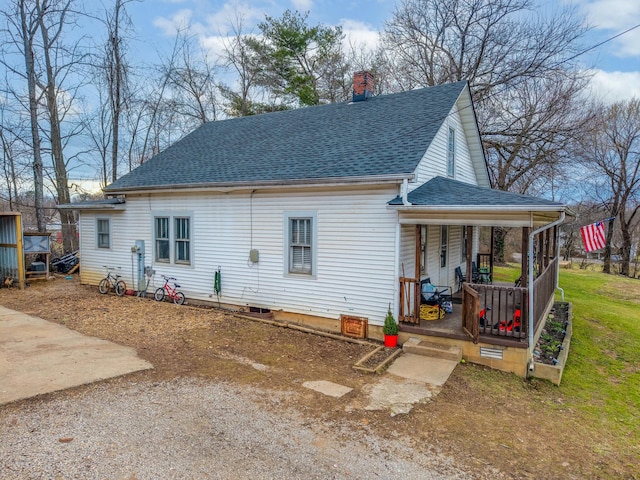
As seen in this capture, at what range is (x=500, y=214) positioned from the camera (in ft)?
21.9

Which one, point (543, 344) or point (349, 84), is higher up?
point (349, 84)

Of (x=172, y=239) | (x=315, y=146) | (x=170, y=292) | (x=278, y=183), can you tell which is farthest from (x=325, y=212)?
(x=170, y=292)

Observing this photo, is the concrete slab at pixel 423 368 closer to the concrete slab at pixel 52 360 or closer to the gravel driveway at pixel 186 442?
the gravel driveway at pixel 186 442

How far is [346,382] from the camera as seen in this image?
5953 millimetres

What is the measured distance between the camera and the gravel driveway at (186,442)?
3619mm

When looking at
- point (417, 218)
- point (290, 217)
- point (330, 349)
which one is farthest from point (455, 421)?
point (290, 217)

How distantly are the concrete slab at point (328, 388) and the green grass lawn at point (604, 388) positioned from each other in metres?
2.84

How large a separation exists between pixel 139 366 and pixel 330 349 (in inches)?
129

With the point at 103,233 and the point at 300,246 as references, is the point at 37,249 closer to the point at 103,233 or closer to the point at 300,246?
the point at 103,233

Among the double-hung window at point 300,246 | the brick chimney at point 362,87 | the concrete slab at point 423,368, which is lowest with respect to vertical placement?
the concrete slab at point 423,368

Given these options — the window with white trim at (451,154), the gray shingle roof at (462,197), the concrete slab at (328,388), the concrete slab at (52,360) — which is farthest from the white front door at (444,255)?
the concrete slab at (52,360)

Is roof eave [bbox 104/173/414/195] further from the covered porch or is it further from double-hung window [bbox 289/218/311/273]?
double-hung window [bbox 289/218/311/273]

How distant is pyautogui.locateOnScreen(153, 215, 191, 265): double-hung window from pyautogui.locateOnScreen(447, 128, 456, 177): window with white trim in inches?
275

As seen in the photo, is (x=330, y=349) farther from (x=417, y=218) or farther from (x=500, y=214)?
(x=500, y=214)
